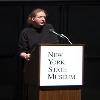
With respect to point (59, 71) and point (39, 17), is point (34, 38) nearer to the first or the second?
point (39, 17)

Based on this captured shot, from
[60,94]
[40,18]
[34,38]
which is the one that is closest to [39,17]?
[40,18]

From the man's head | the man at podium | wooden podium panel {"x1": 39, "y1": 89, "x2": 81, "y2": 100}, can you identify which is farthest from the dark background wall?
wooden podium panel {"x1": 39, "y1": 89, "x2": 81, "y2": 100}

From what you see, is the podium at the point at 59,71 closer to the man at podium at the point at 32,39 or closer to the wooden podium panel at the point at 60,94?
the wooden podium panel at the point at 60,94

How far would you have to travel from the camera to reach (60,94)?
6871 mm

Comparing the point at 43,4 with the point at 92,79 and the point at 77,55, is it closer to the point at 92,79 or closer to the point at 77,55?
the point at 92,79

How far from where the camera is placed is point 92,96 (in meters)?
9.59

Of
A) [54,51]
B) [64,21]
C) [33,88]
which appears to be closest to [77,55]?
[54,51]

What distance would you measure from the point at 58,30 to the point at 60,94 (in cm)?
270

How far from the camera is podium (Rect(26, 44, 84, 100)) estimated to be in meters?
6.81

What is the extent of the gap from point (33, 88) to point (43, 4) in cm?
256

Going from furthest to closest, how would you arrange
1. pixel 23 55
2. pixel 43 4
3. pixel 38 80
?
pixel 43 4, pixel 23 55, pixel 38 80

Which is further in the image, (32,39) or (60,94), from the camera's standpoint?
(32,39)

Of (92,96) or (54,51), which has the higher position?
(54,51)

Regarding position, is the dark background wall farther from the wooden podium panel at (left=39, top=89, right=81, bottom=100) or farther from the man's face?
the wooden podium panel at (left=39, top=89, right=81, bottom=100)
